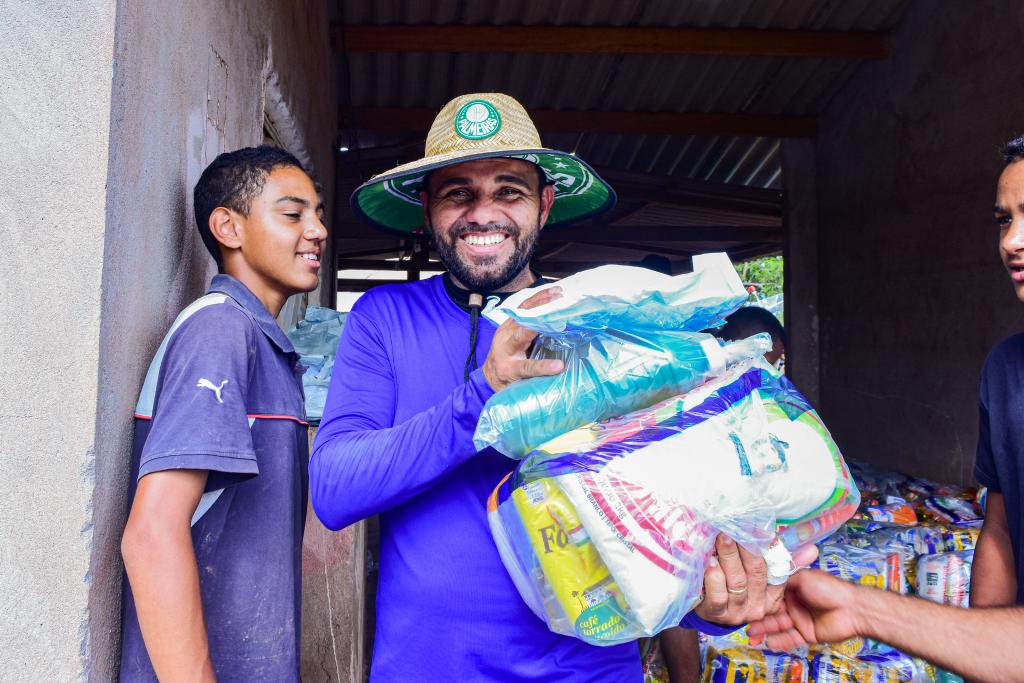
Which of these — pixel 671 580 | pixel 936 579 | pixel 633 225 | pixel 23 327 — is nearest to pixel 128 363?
pixel 23 327

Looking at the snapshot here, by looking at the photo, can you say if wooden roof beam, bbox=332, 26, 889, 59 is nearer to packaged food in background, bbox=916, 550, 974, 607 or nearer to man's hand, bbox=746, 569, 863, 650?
packaged food in background, bbox=916, 550, 974, 607

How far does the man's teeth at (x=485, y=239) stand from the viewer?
4.88 feet

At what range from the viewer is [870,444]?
18.8 feet

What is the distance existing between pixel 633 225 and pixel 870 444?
149 inches

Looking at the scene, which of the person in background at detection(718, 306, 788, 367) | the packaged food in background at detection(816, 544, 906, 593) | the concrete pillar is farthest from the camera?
the concrete pillar

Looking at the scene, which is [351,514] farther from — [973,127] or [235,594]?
[973,127]

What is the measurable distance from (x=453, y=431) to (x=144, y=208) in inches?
29.0

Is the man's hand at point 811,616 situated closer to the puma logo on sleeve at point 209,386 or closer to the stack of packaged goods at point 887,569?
the stack of packaged goods at point 887,569

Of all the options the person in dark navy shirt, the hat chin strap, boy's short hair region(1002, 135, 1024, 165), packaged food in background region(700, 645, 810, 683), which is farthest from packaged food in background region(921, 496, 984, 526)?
the hat chin strap

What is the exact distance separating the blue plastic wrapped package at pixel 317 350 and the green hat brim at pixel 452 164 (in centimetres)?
88

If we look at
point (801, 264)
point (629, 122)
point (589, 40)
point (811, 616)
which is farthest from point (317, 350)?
point (801, 264)

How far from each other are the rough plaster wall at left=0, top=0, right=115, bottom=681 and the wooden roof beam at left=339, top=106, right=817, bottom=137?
17.5 ft

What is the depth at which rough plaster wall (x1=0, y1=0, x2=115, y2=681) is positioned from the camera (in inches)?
42.4

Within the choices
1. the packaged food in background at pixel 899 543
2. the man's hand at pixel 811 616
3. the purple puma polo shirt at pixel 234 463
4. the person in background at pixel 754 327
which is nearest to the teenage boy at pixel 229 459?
the purple puma polo shirt at pixel 234 463
